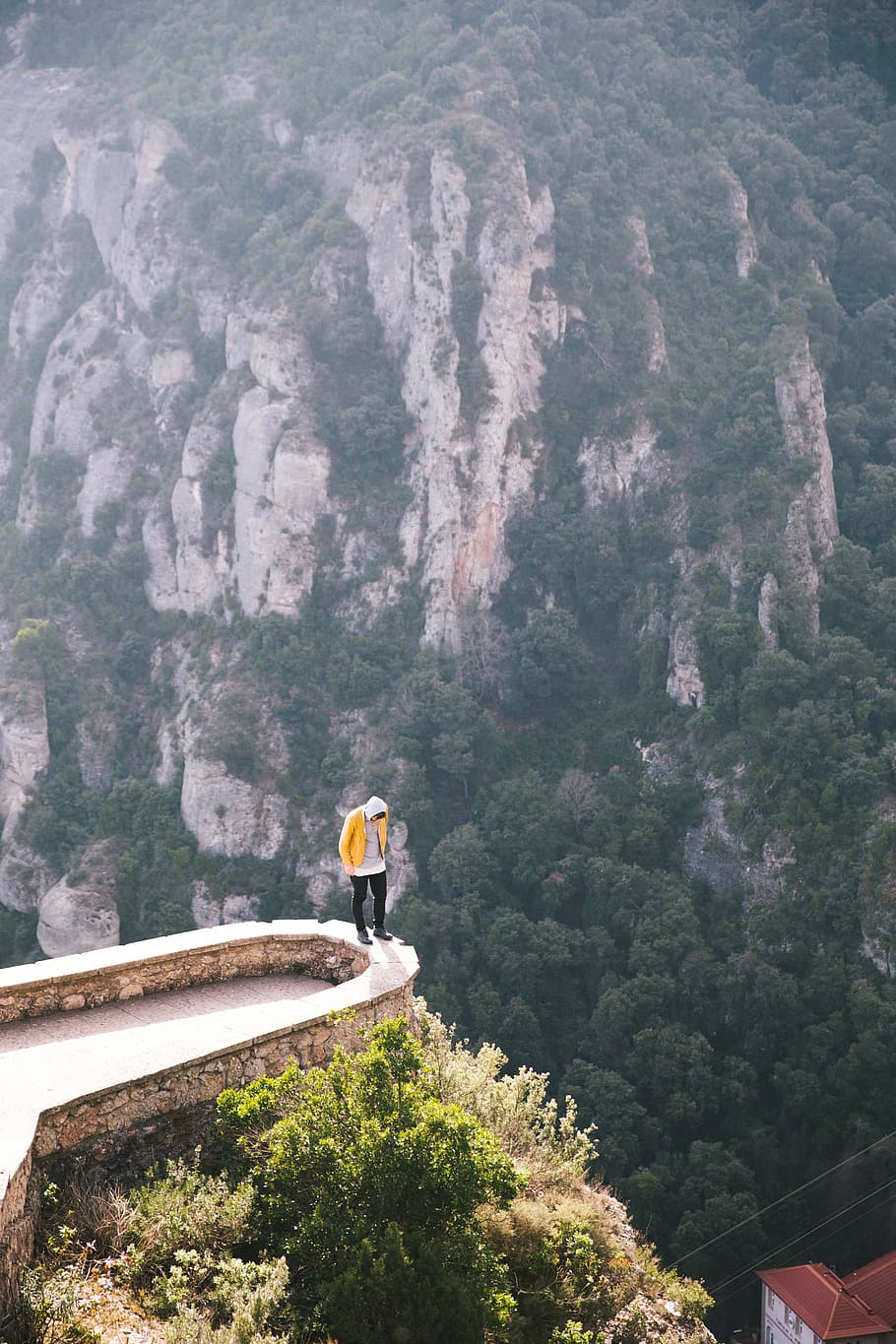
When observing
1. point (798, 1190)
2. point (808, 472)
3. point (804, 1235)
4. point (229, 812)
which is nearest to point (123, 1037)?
point (804, 1235)

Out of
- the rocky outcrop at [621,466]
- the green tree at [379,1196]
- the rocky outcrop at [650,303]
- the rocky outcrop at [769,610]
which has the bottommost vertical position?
the rocky outcrop at [769,610]

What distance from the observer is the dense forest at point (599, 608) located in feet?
106

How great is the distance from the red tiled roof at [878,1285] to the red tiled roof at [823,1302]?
6.7 inches

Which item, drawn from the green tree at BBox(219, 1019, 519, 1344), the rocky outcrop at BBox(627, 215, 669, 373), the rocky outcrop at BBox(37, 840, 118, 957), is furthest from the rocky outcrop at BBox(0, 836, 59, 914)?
the green tree at BBox(219, 1019, 519, 1344)

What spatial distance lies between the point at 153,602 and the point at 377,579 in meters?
11.1

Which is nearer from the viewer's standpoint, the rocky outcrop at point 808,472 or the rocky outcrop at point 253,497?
the rocky outcrop at point 808,472

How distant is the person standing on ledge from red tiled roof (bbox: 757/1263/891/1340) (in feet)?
68.7

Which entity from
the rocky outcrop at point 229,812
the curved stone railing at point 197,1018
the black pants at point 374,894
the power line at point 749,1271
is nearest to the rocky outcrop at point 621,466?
the rocky outcrop at point 229,812

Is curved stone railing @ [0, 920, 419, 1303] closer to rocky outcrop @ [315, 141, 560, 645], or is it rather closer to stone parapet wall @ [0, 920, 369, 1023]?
stone parapet wall @ [0, 920, 369, 1023]

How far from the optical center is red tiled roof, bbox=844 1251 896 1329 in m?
25.3

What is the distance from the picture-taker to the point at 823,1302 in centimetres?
2522

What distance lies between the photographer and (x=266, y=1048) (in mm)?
7895

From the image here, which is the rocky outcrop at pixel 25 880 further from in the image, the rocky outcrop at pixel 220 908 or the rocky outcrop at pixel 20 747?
the rocky outcrop at pixel 220 908

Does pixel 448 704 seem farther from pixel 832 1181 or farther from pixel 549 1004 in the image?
pixel 832 1181
